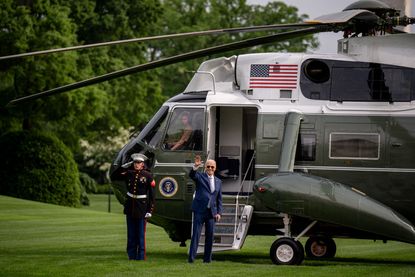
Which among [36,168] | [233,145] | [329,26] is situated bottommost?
[36,168]

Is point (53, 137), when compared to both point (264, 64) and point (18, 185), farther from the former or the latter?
point (264, 64)

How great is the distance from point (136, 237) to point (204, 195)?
1530mm

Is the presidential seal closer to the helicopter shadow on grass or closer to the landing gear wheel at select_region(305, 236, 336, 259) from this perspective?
the helicopter shadow on grass

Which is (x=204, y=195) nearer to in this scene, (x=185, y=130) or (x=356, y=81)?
(x=185, y=130)

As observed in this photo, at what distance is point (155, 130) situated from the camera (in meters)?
A: 21.3

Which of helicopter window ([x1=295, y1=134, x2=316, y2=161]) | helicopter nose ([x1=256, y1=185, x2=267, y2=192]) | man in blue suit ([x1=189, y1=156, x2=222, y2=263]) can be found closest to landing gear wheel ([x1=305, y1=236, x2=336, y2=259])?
helicopter window ([x1=295, y1=134, x2=316, y2=161])

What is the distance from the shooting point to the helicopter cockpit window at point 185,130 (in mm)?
20953

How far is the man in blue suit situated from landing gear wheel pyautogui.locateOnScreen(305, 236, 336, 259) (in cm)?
336

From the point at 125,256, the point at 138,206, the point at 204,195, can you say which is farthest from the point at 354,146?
the point at 125,256

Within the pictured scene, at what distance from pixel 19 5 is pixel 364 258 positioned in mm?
28489

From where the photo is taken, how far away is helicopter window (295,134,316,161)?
66.7 feet

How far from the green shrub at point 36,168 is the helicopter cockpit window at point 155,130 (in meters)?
21.5

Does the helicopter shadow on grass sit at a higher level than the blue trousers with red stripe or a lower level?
lower

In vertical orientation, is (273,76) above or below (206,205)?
above
